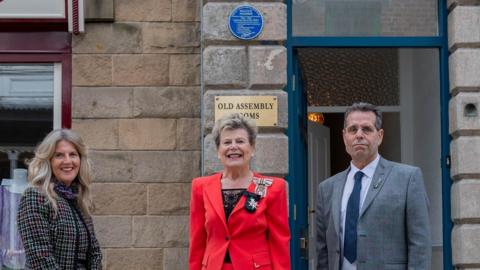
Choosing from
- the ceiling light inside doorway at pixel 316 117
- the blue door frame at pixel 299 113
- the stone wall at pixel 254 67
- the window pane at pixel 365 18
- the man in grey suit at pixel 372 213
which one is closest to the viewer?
the man in grey suit at pixel 372 213

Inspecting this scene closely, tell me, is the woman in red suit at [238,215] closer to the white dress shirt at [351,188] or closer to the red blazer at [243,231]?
the red blazer at [243,231]

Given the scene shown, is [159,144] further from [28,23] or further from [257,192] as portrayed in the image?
[257,192]

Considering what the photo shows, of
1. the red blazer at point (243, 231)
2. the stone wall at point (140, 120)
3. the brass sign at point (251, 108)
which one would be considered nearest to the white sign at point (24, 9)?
the stone wall at point (140, 120)

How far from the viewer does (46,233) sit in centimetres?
473

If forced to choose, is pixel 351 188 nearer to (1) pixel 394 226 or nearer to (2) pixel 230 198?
(1) pixel 394 226

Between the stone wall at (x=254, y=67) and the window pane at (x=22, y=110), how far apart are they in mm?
1456

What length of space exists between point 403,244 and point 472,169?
2.11 metres

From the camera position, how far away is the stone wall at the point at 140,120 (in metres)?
7.08

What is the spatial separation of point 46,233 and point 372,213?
1838 millimetres

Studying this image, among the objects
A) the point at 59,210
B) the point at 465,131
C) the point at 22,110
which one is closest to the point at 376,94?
the point at 465,131

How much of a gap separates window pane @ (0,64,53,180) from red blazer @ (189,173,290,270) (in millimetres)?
2597

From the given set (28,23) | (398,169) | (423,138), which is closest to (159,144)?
(28,23)

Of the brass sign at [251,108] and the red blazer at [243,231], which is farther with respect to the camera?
the brass sign at [251,108]

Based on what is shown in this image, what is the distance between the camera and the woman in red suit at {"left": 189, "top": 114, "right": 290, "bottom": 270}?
493cm
